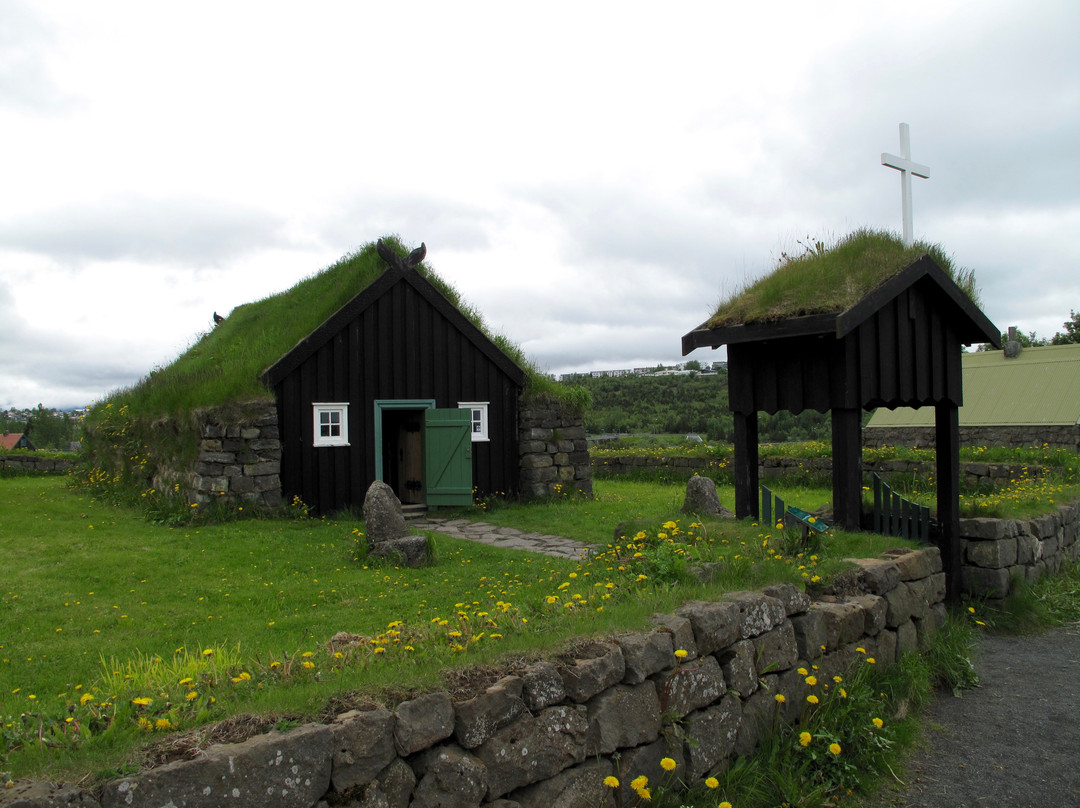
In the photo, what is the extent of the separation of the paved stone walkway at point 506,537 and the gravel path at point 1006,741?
444 centimetres

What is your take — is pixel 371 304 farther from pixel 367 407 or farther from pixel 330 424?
pixel 330 424

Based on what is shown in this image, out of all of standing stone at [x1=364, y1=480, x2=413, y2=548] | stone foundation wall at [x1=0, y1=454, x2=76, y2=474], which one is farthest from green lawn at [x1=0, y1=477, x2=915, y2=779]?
stone foundation wall at [x1=0, y1=454, x2=76, y2=474]

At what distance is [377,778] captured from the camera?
120 inches

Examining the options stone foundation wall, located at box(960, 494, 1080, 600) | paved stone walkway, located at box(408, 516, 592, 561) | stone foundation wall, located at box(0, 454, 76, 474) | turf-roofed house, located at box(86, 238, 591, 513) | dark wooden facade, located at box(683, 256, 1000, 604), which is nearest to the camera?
dark wooden facade, located at box(683, 256, 1000, 604)

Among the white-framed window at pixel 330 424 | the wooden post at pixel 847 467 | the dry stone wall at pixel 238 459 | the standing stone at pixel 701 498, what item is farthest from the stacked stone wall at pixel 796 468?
the dry stone wall at pixel 238 459

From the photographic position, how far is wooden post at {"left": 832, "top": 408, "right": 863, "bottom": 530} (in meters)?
7.32

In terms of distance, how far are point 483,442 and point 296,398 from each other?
392 centimetres

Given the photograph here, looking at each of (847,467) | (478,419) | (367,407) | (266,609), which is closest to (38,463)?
(367,407)

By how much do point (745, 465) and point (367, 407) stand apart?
853cm

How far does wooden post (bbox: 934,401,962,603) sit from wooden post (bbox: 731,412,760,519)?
1.97 meters

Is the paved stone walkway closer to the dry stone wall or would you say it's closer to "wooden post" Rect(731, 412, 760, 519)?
"wooden post" Rect(731, 412, 760, 519)

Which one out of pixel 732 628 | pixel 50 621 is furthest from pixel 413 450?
pixel 732 628

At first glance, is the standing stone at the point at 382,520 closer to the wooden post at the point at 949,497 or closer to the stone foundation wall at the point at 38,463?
the wooden post at the point at 949,497

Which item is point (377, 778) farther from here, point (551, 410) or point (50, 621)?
point (551, 410)
